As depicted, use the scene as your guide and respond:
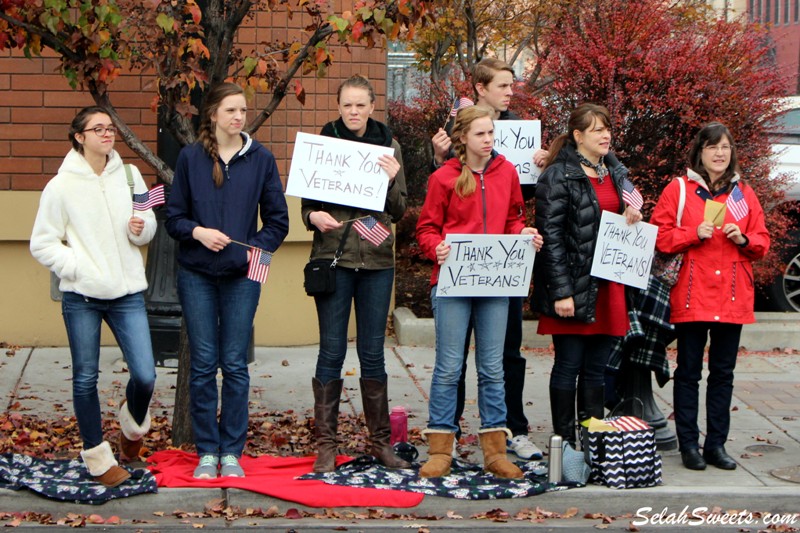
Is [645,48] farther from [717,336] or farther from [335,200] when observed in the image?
[335,200]

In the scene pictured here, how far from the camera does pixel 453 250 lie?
256 inches

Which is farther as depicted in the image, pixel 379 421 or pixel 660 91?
pixel 660 91

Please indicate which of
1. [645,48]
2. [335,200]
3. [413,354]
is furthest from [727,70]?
[335,200]

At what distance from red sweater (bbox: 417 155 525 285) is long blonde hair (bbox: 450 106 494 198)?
41 millimetres

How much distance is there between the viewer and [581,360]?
688 cm

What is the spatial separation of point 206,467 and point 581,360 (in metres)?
2.11

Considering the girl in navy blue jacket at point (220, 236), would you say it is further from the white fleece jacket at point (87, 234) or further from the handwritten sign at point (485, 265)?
the handwritten sign at point (485, 265)

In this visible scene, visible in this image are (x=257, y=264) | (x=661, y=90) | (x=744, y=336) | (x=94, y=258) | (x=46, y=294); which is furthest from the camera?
(x=744, y=336)

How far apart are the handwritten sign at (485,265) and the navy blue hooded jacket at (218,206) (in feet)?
3.01

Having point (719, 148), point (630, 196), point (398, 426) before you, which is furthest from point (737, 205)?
point (398, 426)

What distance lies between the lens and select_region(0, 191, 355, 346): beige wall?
10.0m

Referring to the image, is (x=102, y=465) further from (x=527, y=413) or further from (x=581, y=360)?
(x=527, y=413)

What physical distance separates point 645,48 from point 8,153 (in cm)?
521
